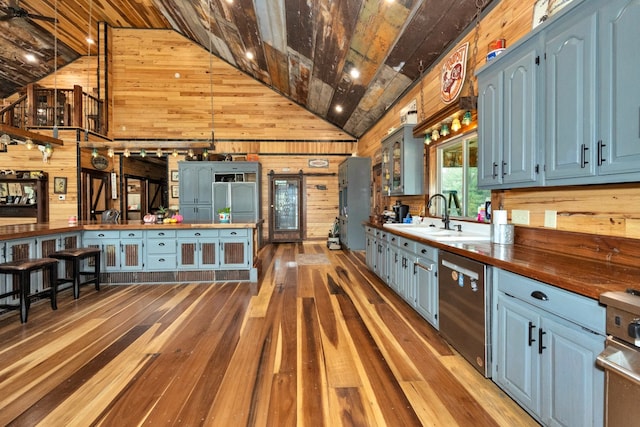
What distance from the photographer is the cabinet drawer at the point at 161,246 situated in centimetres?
449

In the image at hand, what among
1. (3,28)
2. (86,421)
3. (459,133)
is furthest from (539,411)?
(3,28)

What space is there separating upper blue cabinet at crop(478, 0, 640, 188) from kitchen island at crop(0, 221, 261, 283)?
11.5 feet

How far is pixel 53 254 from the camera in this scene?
3.70 metres

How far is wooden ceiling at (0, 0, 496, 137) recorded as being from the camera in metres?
3.46

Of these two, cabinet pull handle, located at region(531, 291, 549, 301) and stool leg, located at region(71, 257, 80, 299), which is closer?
cabinet pull handle, located at region(531, 291, 549, 301)

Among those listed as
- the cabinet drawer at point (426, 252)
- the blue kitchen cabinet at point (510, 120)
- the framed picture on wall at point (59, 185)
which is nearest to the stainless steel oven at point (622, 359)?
the blue kitchen cabinet at point (510, 120)

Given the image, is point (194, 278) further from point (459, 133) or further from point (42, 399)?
point (459, 133)

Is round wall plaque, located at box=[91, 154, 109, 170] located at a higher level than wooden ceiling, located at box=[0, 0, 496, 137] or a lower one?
lower

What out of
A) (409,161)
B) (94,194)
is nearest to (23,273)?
(409,161)

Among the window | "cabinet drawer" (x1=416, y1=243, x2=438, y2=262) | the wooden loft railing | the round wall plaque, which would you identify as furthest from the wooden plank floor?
the wooden loft railing

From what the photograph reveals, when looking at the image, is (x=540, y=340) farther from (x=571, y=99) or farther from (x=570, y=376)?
(x=571, y=99)

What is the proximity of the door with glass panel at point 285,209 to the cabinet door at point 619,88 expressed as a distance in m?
7.51

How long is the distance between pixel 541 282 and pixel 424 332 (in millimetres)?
1496

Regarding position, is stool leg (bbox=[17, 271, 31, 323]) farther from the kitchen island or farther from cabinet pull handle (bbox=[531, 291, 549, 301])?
cabinet pull handle (bbox=[531, 291, 549, 301])
